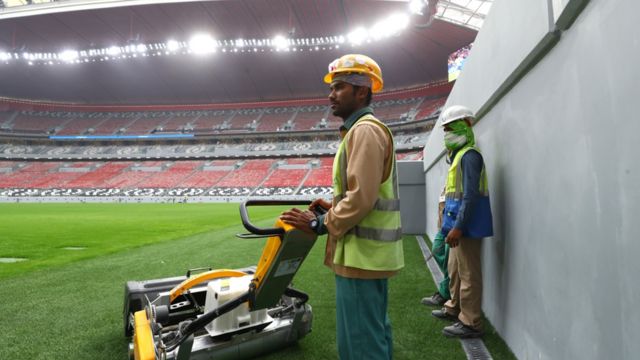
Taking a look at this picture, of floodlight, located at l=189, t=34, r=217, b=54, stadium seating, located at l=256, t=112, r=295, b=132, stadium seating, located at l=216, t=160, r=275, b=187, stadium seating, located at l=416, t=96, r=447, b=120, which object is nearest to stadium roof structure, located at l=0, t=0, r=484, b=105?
floodlight, located at l=189, t=34, r=217, b=54

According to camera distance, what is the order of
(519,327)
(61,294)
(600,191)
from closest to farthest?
(600,191), (519,327), (61,294)

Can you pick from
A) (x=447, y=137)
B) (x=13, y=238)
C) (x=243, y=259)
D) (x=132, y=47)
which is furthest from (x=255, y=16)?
(x=447, y=137)

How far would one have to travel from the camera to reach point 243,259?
6.36 meters

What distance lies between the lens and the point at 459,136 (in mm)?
2875

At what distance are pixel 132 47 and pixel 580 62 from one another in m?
45.4

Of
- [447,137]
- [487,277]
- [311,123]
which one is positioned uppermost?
[311,123]

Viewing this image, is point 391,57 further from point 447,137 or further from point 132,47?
point 447,137

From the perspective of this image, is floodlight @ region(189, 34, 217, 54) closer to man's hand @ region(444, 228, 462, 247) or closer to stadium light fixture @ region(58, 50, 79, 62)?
stadium light fixture @ region(58, 50, 79, 62)

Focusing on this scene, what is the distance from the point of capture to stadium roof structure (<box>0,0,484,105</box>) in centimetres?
3112

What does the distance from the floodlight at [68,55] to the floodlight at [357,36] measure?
31517mm

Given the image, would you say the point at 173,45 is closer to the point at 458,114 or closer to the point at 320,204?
the point at 458,114

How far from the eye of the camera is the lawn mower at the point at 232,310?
1.93 meters

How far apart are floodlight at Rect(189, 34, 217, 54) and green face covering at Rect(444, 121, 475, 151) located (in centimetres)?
3958

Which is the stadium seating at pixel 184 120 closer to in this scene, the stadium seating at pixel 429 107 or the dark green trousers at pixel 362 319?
the stadium seating at pixel 429 107
